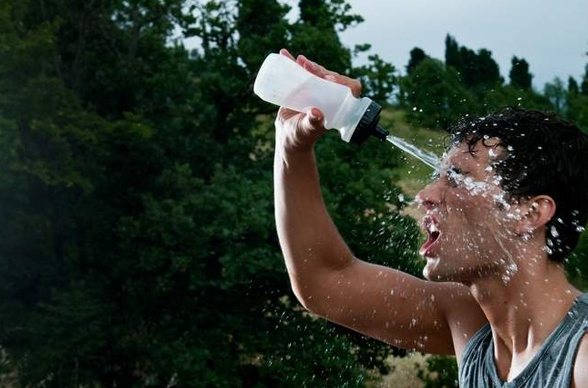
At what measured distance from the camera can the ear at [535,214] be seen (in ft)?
8.53

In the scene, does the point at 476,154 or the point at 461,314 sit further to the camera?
the point at 461,314

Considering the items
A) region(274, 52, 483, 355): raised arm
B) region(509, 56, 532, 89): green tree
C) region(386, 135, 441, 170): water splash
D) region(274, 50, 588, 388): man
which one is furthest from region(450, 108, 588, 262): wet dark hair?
region(509, 56, 532, 89): green tree

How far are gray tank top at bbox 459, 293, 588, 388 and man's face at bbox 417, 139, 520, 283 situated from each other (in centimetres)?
22

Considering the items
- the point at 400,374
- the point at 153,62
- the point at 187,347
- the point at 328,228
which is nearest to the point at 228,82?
the point at 153,62

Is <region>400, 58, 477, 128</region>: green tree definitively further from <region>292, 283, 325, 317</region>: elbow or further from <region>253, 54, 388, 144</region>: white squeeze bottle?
<region>253, 54, 388, 144</region>: white squeeze bottle

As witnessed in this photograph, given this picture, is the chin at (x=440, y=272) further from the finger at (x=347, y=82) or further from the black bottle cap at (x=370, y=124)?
the finger at (x=347, y=82)

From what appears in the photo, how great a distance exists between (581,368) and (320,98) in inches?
34.4

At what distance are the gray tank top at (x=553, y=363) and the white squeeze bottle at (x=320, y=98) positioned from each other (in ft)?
1.99

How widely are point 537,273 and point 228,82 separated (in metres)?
13.9

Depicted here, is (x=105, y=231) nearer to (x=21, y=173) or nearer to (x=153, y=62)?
(x=21, y=173)

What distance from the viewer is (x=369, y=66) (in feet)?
52.0

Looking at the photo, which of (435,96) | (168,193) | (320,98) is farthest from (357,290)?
(168,193)

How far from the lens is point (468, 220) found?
2625mm

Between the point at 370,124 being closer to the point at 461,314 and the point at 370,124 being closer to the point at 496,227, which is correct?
the point at 496,227
